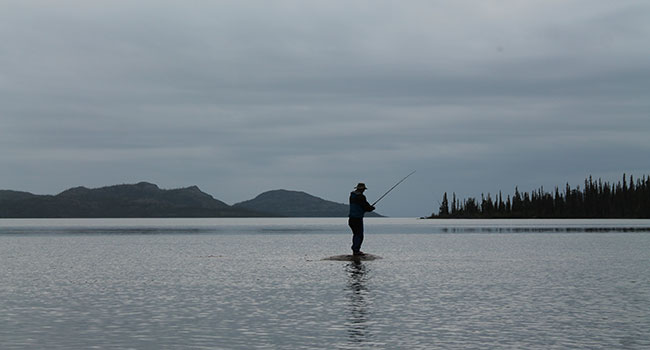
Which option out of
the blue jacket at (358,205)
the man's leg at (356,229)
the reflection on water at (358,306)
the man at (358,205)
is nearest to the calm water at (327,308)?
the reflection on water at (358,306)

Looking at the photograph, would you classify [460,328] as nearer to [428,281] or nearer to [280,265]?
[428,281]

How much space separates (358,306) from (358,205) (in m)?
18.9

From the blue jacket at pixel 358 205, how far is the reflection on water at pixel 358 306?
3.68 m

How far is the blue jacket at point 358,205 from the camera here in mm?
44406

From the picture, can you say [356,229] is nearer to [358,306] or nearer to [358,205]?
[358,205]

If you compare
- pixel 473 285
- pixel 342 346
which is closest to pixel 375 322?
pixel 342 346

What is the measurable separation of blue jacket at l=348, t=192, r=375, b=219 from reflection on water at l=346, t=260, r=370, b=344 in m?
3.68

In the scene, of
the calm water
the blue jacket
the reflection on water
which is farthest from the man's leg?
the reflection on water

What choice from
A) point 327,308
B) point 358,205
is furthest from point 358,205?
point 327,308

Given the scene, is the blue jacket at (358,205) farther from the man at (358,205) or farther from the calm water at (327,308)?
the calm water at (327,308)

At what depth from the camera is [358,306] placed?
25.8 metres

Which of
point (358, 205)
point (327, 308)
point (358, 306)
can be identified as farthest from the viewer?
point (358, 205)

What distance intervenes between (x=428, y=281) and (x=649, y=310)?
12.0 meters

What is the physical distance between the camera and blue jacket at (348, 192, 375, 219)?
44.4 m
